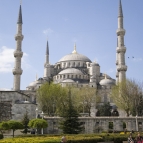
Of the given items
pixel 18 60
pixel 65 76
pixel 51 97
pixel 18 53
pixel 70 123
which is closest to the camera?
pixel 70 123

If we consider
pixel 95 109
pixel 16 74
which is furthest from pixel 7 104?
pixel 95 109

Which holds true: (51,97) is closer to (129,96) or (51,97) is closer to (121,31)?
(129,96)

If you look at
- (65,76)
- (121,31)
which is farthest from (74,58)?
(121,31)

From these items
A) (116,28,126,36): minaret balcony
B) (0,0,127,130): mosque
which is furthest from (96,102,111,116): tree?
(116,28,126,36): minaret balcony

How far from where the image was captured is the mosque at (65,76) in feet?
105

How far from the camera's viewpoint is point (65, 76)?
57031mm

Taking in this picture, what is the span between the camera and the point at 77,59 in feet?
209

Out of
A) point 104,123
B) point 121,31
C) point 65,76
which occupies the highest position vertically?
point 121,31

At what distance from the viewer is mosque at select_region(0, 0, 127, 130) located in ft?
105

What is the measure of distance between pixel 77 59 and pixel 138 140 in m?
50.2

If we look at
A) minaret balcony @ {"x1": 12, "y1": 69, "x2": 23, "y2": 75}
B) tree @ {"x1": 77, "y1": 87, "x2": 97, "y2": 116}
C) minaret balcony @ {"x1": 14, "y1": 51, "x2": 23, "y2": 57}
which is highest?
minaret balcony @ {"x1": 14, "y1": 51, "x2": 23, "y2": 57}

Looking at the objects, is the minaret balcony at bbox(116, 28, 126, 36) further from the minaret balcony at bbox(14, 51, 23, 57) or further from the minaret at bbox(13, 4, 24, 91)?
the minaret balcony at bbox(14, 51, 23, 57)

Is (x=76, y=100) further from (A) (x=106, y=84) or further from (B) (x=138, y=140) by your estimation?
(B) (x=138, y=140)

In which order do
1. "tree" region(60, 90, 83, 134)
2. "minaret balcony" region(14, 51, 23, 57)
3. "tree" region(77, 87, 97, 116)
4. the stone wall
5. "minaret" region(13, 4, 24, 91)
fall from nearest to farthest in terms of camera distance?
"tree" region(60, 90, 83, 134)
the stone wall
"tree" region(77, 87, 97, 116)
"minaret" region(13, 4, 24, 91)
"minaret balcony" region(14, 51, 23, 57)
